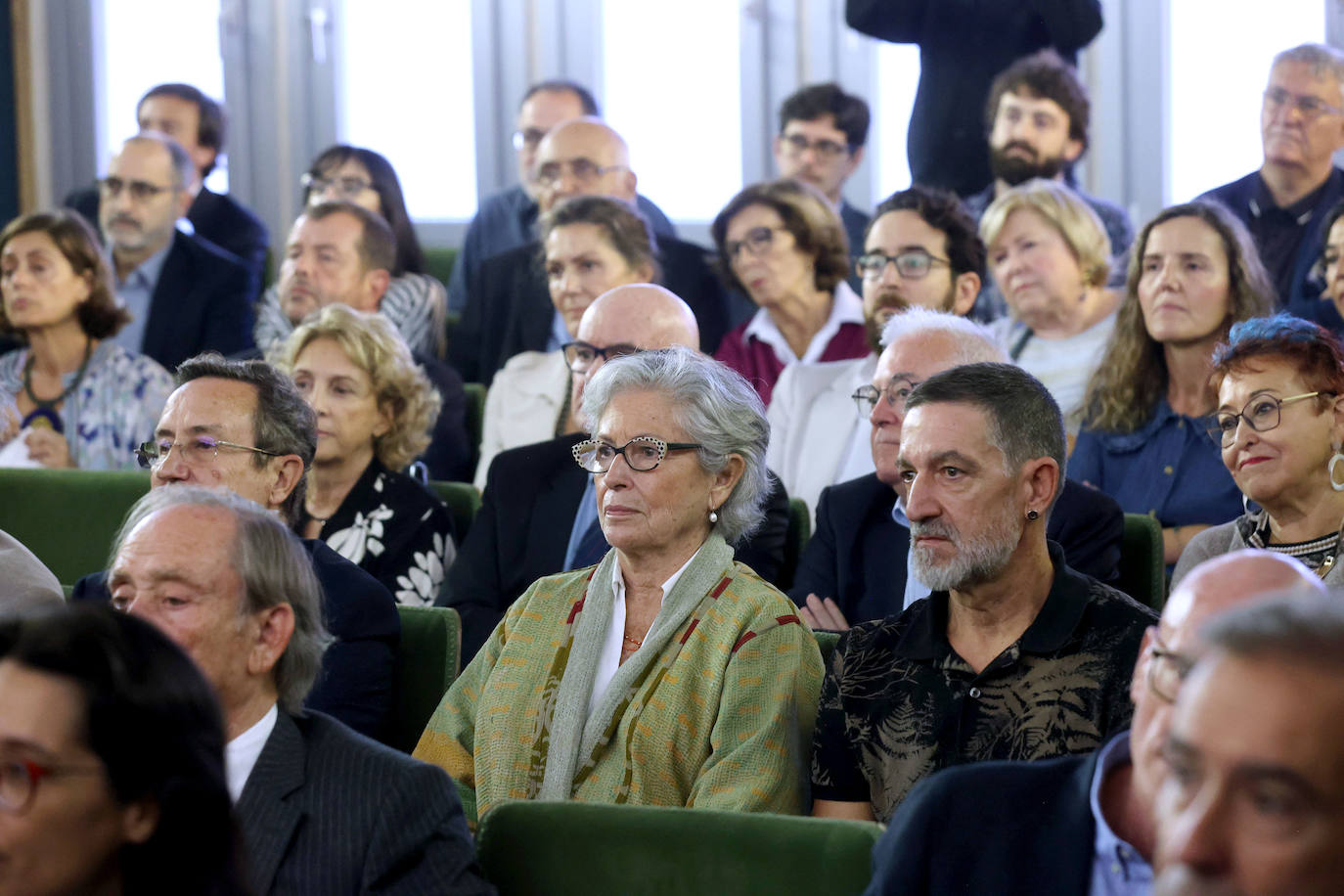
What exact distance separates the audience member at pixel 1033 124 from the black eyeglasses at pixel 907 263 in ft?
2.27

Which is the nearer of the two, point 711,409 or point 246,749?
point 246,749

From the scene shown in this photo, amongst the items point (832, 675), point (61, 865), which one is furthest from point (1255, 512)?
point (61, 865)

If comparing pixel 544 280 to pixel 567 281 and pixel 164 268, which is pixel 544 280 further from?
pixel 164 268

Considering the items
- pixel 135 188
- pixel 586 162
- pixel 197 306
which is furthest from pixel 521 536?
pixel 135 188

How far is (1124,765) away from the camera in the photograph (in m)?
1.55

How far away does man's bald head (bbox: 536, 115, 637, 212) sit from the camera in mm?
4992

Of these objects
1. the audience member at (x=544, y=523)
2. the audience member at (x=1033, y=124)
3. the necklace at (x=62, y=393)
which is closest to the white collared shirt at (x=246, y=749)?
the audience member at (x=544, y=523)

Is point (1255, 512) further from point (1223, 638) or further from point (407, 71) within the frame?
point (407, 71)

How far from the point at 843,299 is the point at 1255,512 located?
183 centimetres

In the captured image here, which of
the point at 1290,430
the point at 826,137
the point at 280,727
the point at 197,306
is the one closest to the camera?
the point at 280,727

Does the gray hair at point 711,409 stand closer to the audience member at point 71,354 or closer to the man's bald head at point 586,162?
the audience member at point 71,354

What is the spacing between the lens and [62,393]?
423 cm

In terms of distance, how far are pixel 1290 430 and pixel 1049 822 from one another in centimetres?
135

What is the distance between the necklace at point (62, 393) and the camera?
4223 mm
